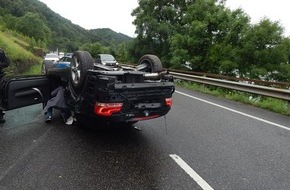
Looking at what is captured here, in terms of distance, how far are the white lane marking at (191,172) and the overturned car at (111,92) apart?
0.88m

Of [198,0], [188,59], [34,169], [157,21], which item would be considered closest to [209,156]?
[34,169]

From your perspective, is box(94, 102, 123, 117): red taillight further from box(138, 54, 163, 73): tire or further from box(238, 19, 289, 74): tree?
box(238, 19, 289, 74): tree

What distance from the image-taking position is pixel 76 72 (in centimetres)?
543

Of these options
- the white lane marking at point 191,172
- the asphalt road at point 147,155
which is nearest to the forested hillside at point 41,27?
the asphalt road at point 147,155

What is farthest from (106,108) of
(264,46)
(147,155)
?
(264,46)

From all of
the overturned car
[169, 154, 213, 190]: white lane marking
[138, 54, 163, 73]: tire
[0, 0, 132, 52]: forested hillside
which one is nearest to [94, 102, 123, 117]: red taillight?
the overturned car

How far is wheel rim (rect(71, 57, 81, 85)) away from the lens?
5309mm

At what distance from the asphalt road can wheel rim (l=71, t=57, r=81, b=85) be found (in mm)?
1120

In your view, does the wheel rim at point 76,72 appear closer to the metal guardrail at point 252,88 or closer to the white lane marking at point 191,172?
the white lane marking at point 191,172

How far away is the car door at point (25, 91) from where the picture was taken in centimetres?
609

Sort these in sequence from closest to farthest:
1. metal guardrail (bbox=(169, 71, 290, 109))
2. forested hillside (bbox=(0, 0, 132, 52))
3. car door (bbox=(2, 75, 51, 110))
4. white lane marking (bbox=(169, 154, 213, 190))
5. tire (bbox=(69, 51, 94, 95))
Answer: white lane marking (bbox=(169, 154, 213, 190)), tire (bbox=(69, 51, 94, 95)), car door (bbox=(2, 75, 51, 110)), metal guardrail (bbox=(169, 71, 290, 109)), forested hillside (bbox=(0, 0, 132, 52))

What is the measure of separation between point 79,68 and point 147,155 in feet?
6.35

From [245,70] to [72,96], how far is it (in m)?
23.7

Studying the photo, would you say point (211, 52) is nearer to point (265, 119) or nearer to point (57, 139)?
point (265, 119)
